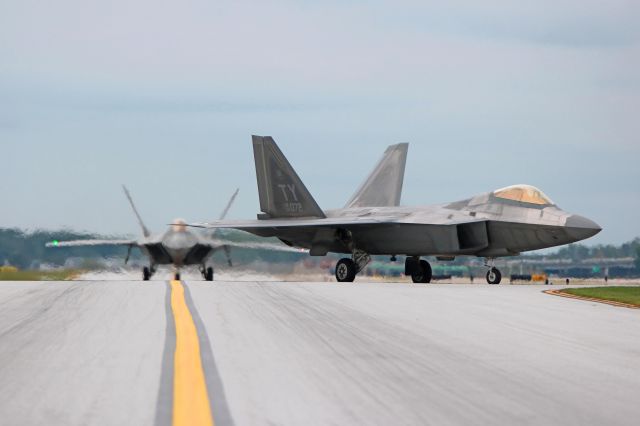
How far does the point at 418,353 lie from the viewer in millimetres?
11883

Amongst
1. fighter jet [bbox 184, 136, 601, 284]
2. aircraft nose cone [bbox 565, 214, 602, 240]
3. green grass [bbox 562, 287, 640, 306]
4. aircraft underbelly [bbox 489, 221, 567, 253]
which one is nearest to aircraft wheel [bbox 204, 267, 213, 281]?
fighter jet [bbox 184, 136, 601, 284]

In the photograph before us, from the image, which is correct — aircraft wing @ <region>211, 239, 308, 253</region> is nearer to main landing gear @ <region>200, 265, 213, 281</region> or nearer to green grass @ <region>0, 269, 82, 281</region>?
main landing gear @ <region>200, 265, 213, 281</region>

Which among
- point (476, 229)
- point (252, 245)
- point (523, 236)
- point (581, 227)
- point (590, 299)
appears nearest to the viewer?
point (590, 299)

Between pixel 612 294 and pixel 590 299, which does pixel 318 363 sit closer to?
pixel 590 299

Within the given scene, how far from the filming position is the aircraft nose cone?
3036cm

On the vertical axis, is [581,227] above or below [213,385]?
above

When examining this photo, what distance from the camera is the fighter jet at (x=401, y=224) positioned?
3125cm

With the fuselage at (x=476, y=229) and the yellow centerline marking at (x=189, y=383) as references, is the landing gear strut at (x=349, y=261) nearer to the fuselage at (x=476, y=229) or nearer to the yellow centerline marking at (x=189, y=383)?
the fuselage at (x=476, y=229)

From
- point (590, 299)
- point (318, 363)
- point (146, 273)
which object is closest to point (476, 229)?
point (590, 299)

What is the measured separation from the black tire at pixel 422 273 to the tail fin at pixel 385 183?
5832mm

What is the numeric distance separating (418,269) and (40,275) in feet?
48.0

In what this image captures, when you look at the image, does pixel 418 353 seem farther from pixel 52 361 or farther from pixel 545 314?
pixel 545 314

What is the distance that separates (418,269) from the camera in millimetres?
36094

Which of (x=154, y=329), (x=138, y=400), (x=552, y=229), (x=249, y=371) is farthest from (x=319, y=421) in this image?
(x=552, y=229)
